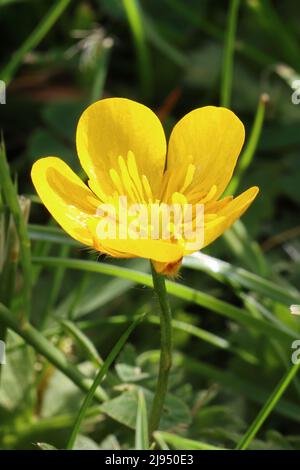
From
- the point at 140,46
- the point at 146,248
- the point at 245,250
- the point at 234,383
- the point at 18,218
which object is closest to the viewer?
the point at 146,248

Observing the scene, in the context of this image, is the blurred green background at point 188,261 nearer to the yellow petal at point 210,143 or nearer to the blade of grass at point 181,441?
the blade of grass at point 181,441

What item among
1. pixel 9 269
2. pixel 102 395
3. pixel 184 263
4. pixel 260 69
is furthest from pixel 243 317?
pixel 260 69

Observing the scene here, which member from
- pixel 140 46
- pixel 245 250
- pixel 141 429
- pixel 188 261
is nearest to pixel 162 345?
pixel 141 429

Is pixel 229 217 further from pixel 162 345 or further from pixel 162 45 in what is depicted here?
pixel 162 45

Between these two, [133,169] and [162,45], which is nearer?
[133,169]

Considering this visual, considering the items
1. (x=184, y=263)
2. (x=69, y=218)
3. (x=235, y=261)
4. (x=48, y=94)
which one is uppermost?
(x=48, y=94)

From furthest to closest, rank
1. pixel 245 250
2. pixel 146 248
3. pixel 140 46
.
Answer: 1. pixel 140 46
2. pixel 245 250
3. pixel 146 248
